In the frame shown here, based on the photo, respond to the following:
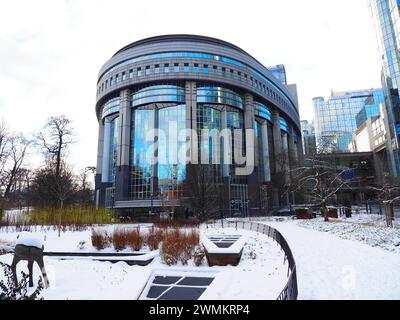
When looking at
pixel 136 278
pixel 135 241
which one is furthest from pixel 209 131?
pixel 136 278

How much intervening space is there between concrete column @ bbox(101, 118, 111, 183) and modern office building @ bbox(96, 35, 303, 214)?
0.70 feet

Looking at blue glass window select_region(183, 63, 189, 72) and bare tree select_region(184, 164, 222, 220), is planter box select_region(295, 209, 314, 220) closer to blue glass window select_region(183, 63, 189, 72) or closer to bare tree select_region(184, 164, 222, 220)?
bare tree select_region(184, 164, 222, 220)

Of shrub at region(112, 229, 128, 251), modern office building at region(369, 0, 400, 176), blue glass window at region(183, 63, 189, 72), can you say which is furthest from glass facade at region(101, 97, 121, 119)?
modern office building at region(369, 0, 400, 176)

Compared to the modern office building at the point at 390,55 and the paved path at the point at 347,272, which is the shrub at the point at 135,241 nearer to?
the paved path at the point at 347,272

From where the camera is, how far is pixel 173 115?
5112cm

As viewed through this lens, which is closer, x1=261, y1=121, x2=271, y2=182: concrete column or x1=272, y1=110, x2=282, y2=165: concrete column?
x1=261, y1=121, x2=271, y2=182: concrete column

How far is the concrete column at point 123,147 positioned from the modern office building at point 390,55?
182 ft

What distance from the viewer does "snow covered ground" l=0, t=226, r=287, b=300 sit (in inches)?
248

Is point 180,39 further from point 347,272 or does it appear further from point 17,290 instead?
point 17,290

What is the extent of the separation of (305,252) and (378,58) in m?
66.1

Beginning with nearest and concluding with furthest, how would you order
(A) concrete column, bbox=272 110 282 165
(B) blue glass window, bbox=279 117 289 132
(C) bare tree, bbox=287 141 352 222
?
(C) bare tree, bbox=287 141 352 222, (A) concrete column, bbox=272 110 282 165, (B) blue glass window, bbox=279 117 289 132

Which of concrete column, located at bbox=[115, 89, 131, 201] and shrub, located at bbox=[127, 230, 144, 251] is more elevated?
concrete column, located at bbox=[115, 89, 131, 201]

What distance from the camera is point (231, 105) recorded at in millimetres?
53156
